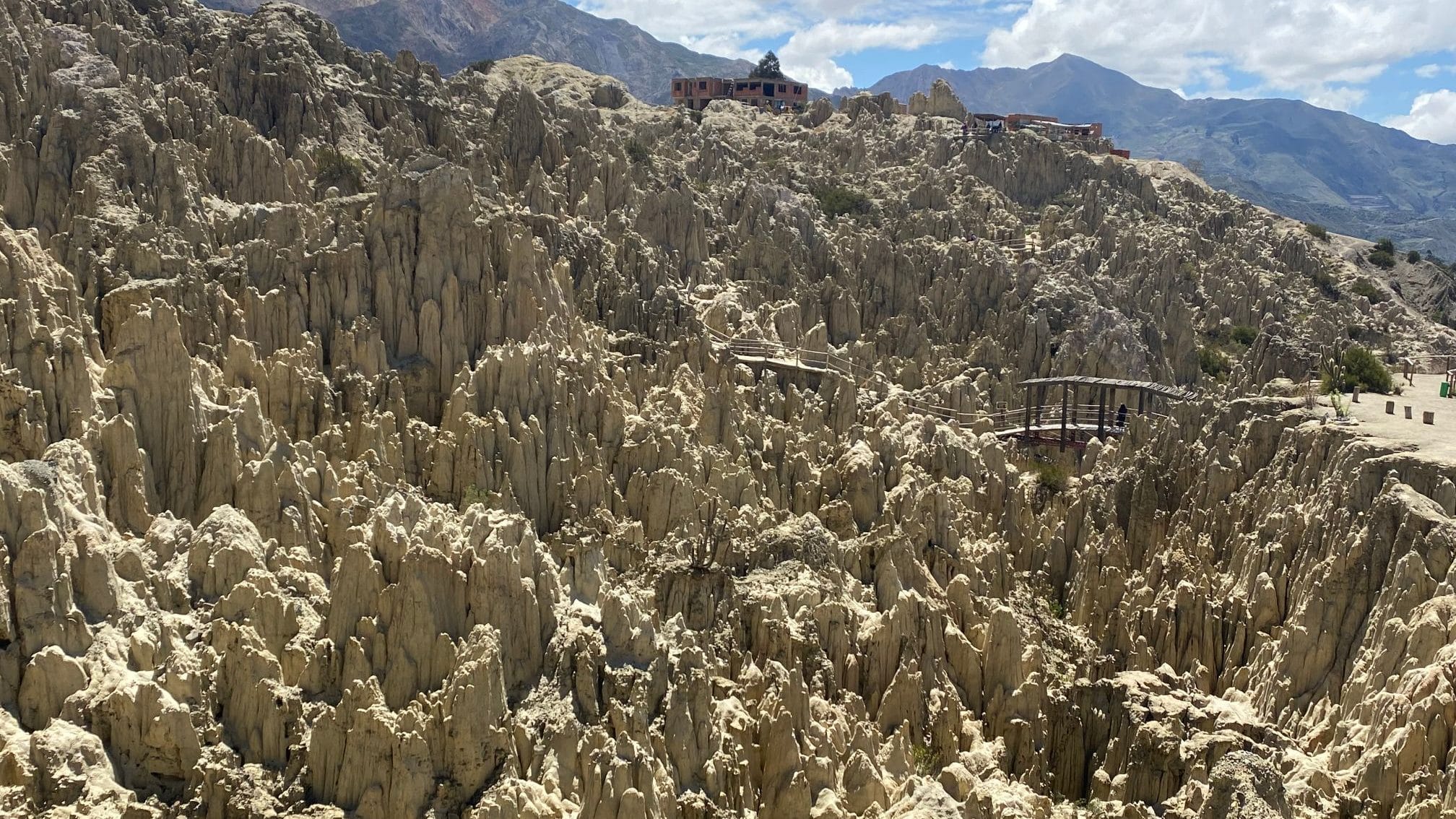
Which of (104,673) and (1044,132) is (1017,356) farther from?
(104,673)

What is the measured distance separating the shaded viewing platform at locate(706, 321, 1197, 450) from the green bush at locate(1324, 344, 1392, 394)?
631 centimetres

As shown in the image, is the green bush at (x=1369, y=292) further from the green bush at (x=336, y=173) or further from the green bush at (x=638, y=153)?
the green bush at (x=336, y=173)

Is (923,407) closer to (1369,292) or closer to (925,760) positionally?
(925,760)

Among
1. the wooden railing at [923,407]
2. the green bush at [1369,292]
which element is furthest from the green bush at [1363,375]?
the green bush at [1369,292]

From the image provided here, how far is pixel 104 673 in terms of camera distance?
25469 millimetres

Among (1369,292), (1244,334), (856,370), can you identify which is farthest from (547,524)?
(1369,292)

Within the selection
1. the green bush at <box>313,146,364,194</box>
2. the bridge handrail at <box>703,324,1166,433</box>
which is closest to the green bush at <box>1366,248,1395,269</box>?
the bridge handrail at <box>703,324,1166,433</box>

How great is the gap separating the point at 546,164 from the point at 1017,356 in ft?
82.0

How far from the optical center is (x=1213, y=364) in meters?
71.4

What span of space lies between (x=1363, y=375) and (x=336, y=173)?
39.2 meters

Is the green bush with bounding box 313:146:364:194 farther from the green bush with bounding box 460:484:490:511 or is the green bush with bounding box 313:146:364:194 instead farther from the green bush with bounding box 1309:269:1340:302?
the green bush with bounding box 1309:269:1340:302

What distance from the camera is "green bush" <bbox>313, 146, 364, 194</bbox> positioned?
49.9 meters

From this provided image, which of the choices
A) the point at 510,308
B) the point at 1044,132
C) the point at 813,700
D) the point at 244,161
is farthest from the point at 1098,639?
the point at 1044,132

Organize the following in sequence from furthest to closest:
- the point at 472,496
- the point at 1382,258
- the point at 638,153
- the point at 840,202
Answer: the point at 1382,258 < the point at 840,202 < the point at 638,153 < the point at 472,496
